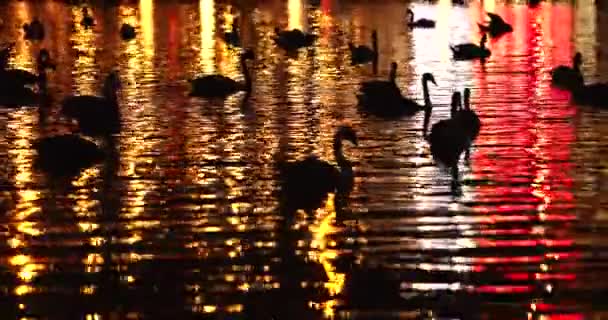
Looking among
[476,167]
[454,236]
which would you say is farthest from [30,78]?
[454,236]

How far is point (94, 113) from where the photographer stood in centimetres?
1930

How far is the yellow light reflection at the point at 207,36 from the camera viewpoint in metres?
30.1

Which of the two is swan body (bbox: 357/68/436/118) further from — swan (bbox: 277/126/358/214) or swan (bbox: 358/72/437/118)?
swan (bbox: 277/126/358/214)

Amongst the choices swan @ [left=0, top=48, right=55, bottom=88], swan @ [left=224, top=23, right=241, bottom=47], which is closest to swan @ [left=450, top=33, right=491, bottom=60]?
swan @ [left=224, top=23, right=241, bottom=47]

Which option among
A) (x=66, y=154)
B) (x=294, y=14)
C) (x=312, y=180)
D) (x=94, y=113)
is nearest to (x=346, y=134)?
(x=312, y=180)

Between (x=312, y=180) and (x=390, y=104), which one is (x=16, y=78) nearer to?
(x=390, y=104)

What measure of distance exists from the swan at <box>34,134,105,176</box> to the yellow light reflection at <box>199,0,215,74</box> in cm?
1211

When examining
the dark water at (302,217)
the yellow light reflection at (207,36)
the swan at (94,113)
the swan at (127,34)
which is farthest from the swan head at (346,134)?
the swan at (127,34)

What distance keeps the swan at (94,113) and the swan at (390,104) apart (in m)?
3.90

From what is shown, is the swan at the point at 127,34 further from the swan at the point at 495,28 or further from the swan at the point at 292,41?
the swan at the point at 495,28

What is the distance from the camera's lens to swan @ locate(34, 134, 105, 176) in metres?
15.8

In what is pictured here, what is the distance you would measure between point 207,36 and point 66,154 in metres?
25.4

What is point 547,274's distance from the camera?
33.6 ft

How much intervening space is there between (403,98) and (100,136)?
518 centimetres
